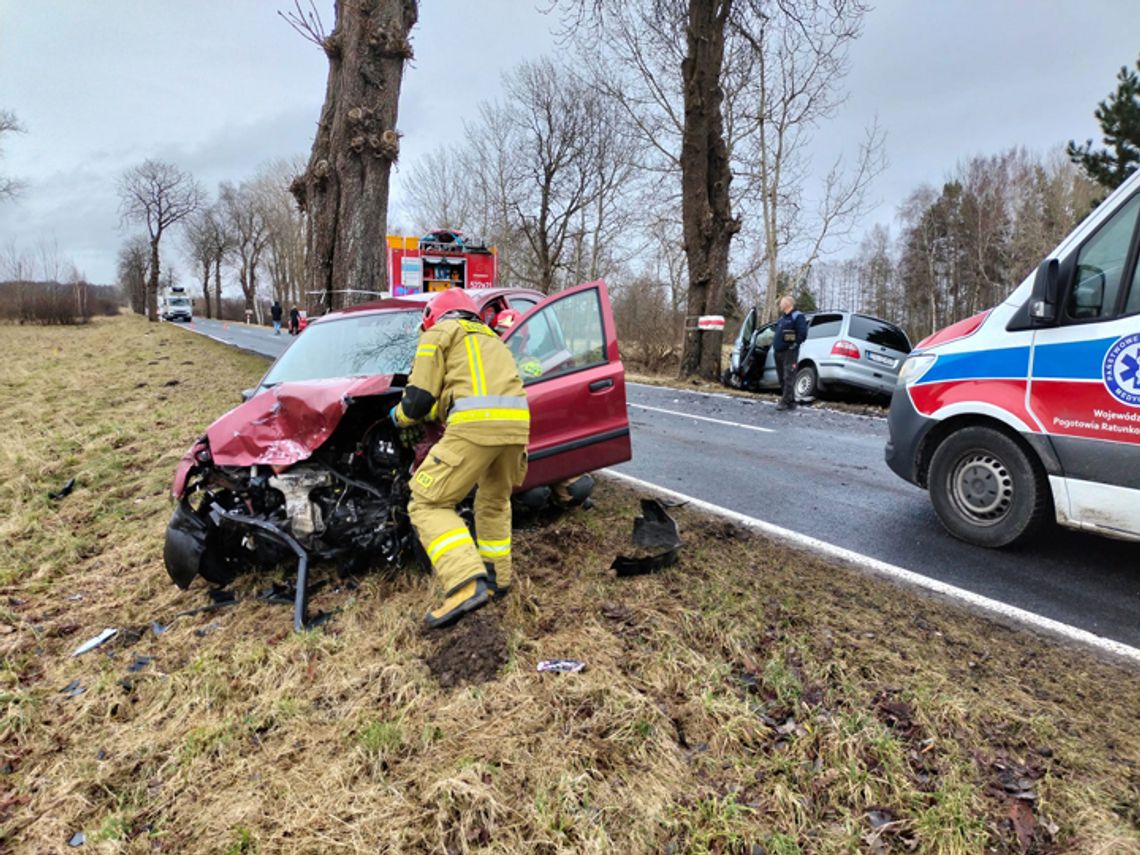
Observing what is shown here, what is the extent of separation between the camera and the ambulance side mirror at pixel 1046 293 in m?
3.50

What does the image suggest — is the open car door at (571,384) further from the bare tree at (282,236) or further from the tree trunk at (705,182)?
the bare tree at (282,236)

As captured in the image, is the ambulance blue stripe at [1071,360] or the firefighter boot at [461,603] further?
the ambulance blue stripe at [1071,360]

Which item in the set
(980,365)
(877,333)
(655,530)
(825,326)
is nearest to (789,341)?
(825,326)

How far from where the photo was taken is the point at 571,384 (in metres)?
4.07

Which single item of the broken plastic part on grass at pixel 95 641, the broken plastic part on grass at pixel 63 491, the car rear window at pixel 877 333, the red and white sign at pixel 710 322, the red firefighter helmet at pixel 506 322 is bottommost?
the broken plastic part on grass at pixel 95 641

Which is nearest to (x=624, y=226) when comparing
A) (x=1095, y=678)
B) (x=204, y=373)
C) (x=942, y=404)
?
(x=204, y=373)

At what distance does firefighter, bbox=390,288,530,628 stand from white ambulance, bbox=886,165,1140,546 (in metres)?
2.90

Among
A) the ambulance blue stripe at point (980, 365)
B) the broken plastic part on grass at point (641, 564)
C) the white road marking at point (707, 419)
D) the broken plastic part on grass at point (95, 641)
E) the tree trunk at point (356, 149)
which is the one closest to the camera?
the broken plastic part on grass at point (95, 641)

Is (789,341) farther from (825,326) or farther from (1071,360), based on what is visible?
(1071,360)

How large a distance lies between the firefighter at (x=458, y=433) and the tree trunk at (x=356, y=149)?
5.74 m

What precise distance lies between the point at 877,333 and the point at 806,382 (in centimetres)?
137

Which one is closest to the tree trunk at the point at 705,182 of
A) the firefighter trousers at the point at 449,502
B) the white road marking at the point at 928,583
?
the white road marking at the point at 928,583

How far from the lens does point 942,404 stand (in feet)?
13.5

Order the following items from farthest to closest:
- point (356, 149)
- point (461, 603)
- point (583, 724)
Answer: point (356, 149), point (461, 603), point (583, 724)
